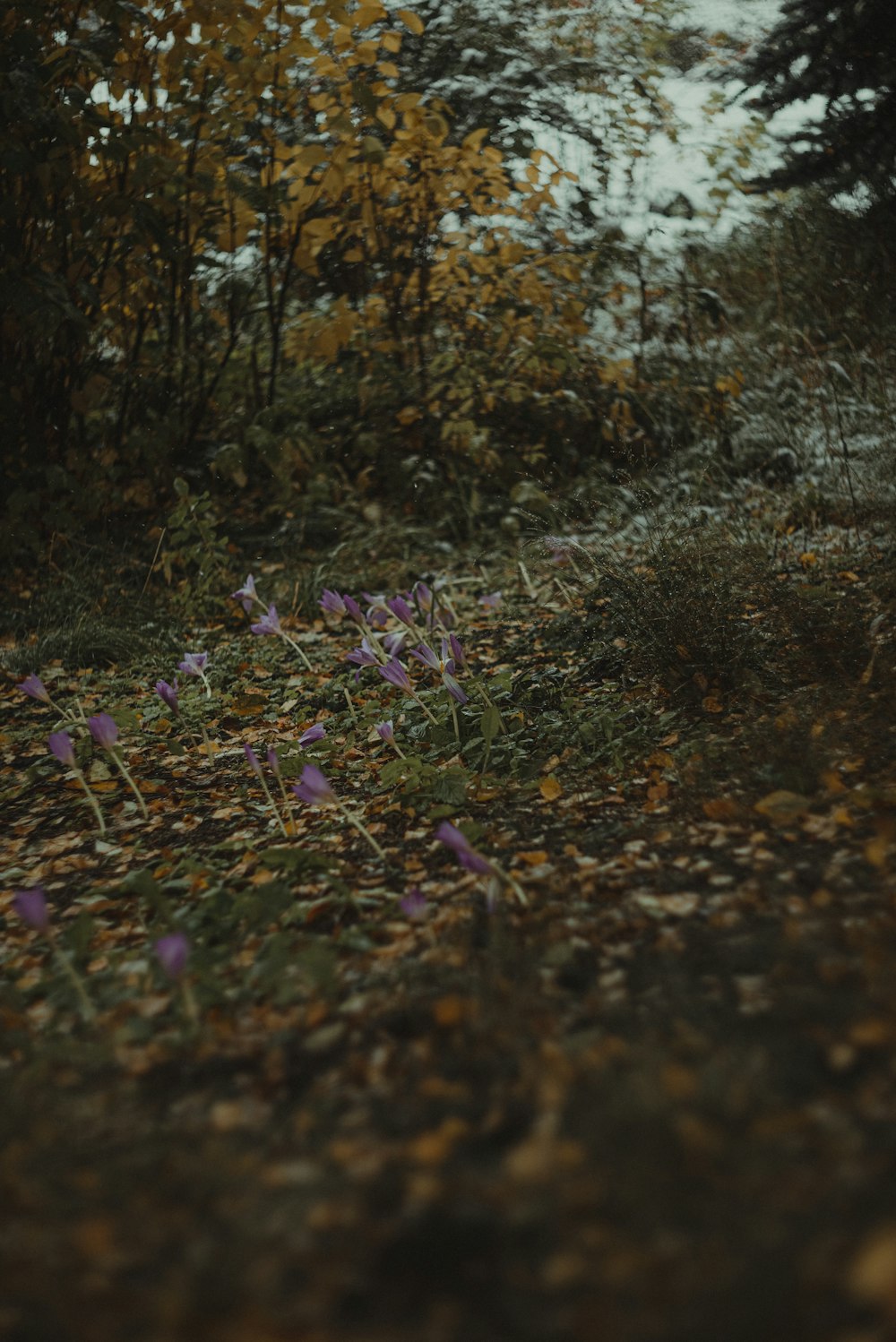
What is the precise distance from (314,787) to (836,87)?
19.1 feet

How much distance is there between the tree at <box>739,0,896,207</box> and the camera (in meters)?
5.39

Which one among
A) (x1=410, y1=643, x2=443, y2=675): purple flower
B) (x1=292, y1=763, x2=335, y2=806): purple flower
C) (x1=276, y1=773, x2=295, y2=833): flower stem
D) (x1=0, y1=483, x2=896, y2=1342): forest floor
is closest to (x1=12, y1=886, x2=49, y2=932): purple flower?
(x1=0, y1=483, x2=896, y2=1342): forest floor

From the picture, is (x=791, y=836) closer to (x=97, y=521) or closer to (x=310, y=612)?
(x=310, y=612)

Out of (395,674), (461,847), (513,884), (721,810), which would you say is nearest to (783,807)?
(721,810)

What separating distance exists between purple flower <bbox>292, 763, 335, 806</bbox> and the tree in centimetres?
554

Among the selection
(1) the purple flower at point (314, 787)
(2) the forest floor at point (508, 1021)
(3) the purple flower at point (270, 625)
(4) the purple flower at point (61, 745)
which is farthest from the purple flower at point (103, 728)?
(3) the purple flower at point (270, 625)

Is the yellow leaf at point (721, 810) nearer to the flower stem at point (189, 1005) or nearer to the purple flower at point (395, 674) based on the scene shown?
the purple flower at point (395, 674)

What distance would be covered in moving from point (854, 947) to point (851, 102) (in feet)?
20.0

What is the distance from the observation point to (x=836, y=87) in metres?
5.70

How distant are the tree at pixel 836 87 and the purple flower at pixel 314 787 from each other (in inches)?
218

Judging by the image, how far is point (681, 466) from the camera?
512 centimetres

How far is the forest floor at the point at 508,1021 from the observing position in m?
0.99

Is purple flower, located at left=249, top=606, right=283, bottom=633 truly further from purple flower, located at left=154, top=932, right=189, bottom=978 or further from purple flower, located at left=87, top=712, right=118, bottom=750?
Result: purple flower, located at left=154, top=932, right=189, bottom=978

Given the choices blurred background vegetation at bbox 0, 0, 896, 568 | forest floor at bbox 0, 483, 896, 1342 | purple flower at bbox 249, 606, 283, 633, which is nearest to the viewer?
forest floor at bbox 0, 483, 896, 1342
